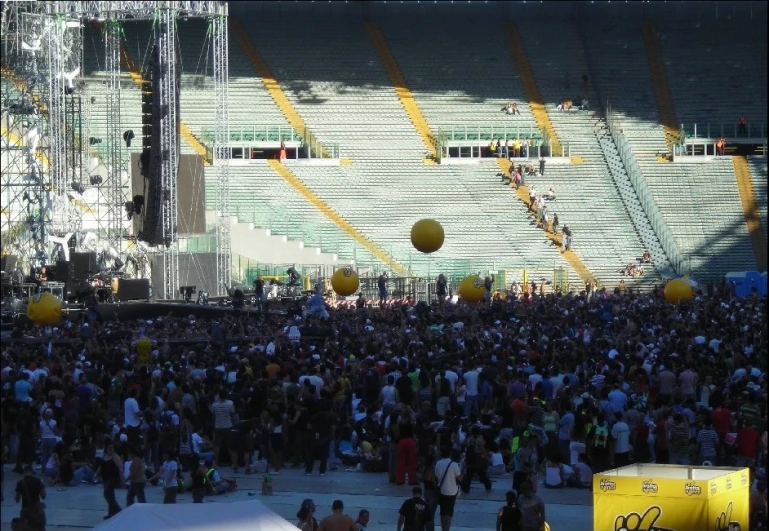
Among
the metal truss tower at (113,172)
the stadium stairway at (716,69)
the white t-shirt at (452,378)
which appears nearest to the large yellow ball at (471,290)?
the white t-shirt at (452,378)

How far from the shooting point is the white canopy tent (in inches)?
329

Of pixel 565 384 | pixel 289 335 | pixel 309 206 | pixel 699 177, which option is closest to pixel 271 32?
pixel 309 206

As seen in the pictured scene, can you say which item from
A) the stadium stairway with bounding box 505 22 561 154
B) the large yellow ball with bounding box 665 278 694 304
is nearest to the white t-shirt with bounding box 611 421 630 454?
the large yellow ball with bounding box 665 278 694 304

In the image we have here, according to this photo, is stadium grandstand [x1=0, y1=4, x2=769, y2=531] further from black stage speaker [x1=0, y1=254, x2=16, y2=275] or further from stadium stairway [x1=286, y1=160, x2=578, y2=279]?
black stage speaker [x1=0, y1=254, x2=16, y2=275]

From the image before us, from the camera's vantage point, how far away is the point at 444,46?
143 feet

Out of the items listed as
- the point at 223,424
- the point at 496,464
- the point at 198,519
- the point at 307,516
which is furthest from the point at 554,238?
the point at 198,519

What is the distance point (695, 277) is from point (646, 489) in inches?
1079

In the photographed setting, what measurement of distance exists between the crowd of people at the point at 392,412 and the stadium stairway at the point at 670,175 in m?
17.0

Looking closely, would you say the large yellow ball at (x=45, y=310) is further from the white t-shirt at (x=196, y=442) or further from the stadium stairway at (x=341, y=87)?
the stadium stairway at (x=341, y=87)

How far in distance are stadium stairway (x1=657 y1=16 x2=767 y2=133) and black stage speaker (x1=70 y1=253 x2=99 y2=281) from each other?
1850 cm

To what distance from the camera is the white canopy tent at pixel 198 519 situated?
27.4 feet

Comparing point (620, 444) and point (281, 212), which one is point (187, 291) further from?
point (620, 444)

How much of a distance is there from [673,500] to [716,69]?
35.6 metres

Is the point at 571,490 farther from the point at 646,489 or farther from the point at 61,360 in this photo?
the point at 61,360
